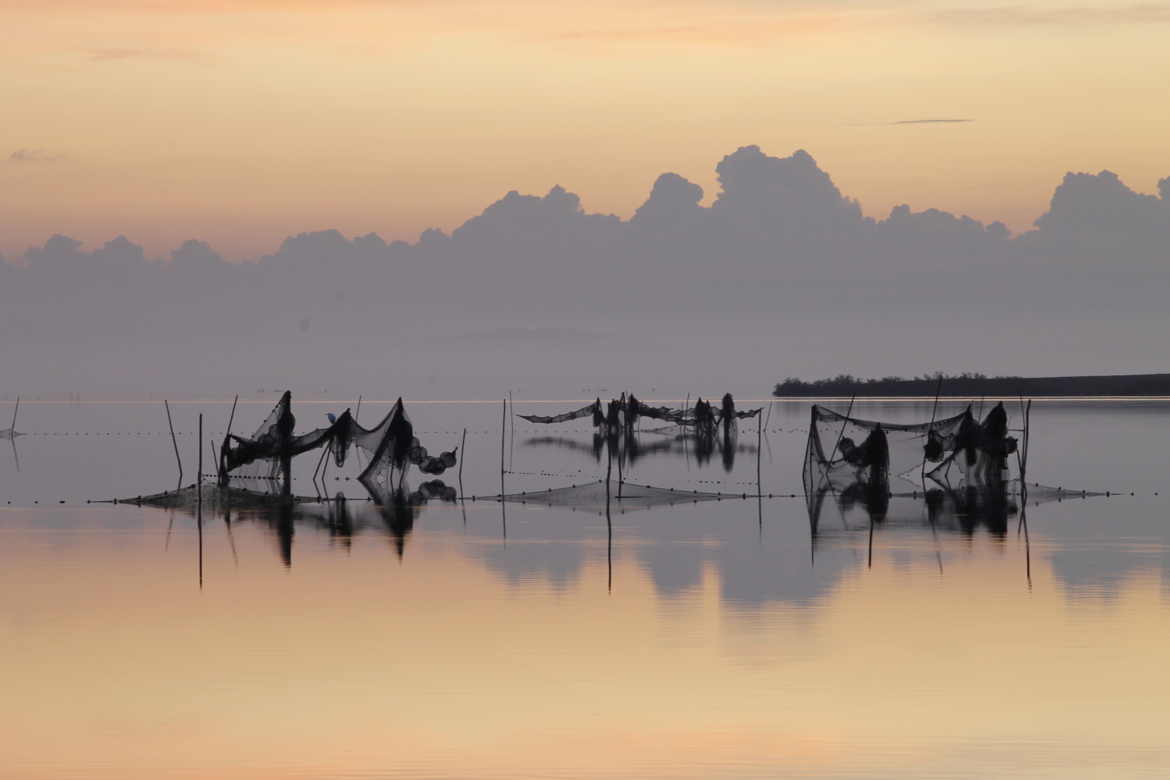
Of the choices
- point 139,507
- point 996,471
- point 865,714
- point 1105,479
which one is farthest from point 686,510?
point 865,714

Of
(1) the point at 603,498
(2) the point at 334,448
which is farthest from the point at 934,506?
(2) the point at 334,448

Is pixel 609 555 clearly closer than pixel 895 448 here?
Answer: Yes

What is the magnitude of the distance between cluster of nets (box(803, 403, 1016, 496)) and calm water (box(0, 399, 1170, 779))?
2790mm

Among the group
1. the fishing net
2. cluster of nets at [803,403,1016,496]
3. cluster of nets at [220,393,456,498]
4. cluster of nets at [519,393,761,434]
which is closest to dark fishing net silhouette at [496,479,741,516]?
cluster of nets at [803,403,1016,496]

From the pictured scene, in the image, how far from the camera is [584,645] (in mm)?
16828

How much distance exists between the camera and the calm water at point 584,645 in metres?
12.4

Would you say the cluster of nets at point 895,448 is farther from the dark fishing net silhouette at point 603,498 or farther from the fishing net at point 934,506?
the dark fishing net silhouette at point 603,498

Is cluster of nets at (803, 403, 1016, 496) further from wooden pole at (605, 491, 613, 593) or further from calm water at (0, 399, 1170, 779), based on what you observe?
wooden pole at (605, 491, 613, 593)

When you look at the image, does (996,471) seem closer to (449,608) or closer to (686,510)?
(686,510)

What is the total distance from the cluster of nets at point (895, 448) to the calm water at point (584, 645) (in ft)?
9.15

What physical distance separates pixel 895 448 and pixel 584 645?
1941 cm

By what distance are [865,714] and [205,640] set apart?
7.29 metres

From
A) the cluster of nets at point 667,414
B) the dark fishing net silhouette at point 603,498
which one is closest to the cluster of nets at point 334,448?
the dark fishing net silhouette at point 603,498

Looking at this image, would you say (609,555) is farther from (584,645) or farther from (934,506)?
(934,506)
